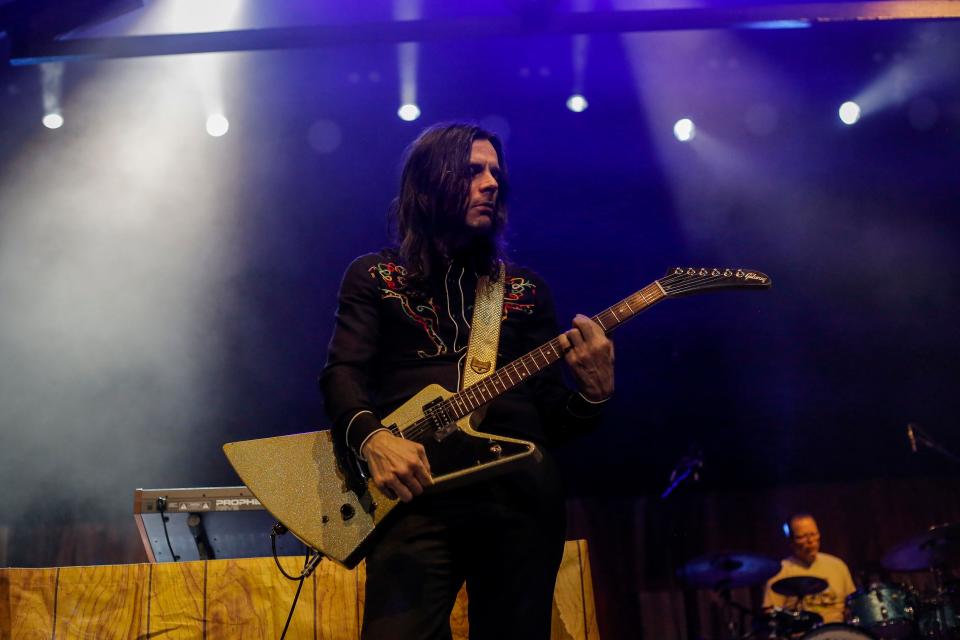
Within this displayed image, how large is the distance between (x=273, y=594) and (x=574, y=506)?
5.59 meters

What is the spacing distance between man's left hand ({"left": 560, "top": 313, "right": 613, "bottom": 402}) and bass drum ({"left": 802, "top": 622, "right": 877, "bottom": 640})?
4279 millimetres

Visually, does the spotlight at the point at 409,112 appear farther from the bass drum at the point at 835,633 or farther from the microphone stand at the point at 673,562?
the bass drum at the point at 835,633

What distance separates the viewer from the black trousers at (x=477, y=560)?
1959 millimetres

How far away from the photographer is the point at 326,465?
2197mm

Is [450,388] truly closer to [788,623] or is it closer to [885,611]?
[788,623]

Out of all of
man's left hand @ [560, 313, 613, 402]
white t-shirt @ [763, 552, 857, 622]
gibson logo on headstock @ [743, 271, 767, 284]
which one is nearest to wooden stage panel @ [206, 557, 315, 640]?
man's left hand @ [560, 313, 613, 402]

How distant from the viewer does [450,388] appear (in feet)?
7.35

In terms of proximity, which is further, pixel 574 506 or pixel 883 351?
pixel 574 506

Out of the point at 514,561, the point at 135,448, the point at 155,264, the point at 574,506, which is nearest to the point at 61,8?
the point at 155,264

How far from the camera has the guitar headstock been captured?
8.51ft

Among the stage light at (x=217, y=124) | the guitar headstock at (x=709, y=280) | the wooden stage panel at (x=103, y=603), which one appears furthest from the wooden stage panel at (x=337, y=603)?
the stage light at (x=217, y=124)

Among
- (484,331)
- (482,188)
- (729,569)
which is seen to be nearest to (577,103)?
(482,188)

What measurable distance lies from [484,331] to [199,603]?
5.04 ft

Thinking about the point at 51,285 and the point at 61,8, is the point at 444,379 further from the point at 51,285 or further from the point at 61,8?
the point at 51,285
